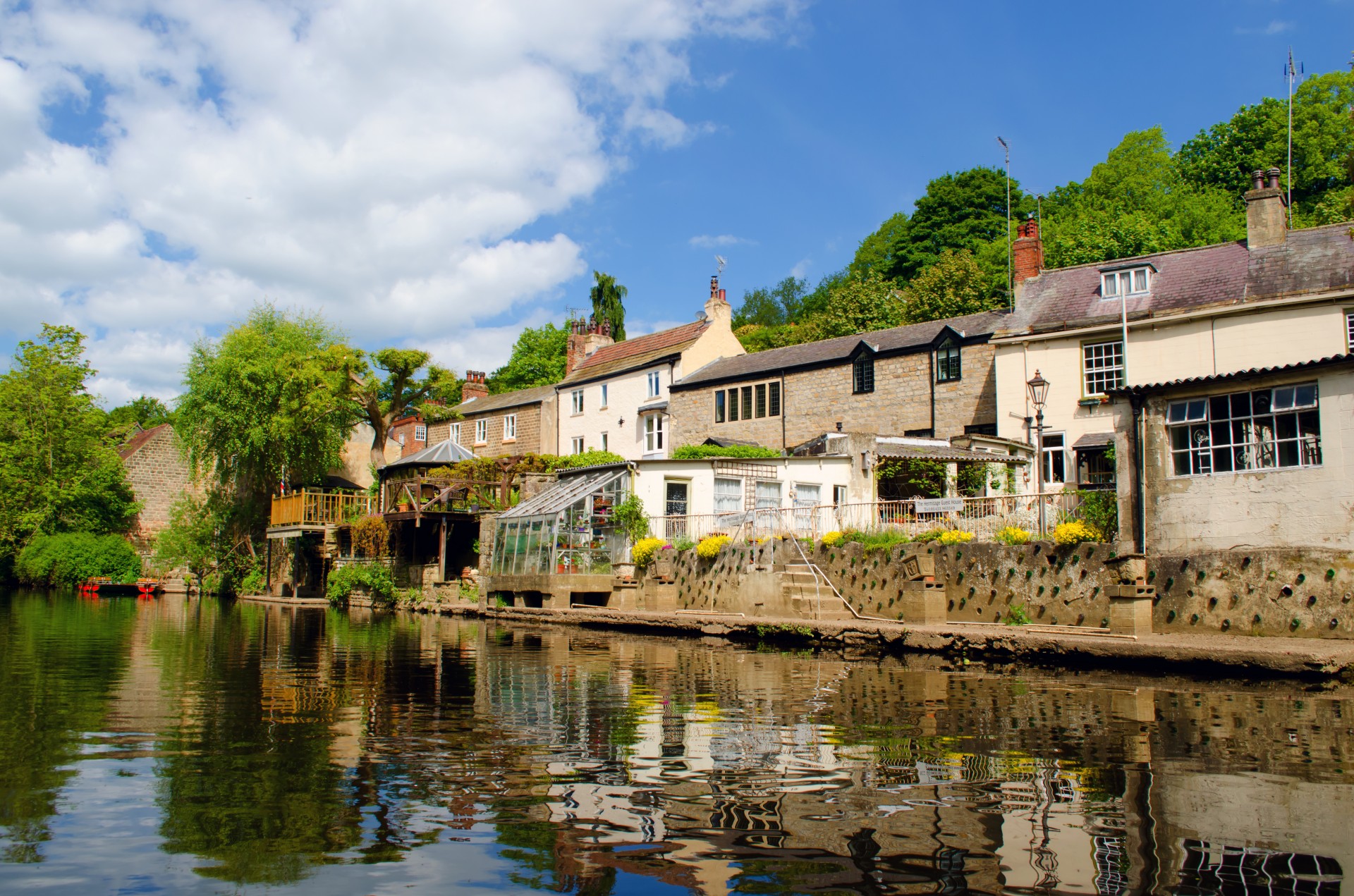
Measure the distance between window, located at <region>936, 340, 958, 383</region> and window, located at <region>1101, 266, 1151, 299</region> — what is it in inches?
201

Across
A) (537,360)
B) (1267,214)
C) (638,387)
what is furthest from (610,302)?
(1267,214)

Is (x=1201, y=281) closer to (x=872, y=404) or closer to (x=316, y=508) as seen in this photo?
(x=872, y=404)

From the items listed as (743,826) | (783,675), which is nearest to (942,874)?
(743,826)

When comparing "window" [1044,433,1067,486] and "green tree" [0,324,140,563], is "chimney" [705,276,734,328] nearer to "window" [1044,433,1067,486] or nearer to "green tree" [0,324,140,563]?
"window" [1044,433,1067,486]

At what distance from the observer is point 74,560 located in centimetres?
4700

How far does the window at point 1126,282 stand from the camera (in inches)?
1225

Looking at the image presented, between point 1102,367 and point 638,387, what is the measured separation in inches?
840

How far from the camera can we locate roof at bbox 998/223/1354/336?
28.0 metres

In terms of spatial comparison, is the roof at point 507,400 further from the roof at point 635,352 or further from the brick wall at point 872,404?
the brick wall at point 872,404

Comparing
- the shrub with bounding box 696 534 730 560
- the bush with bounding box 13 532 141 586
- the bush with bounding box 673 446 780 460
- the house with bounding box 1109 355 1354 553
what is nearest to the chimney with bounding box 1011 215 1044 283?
the bush with bounding box 673 446 780 460

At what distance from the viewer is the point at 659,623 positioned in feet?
82.5

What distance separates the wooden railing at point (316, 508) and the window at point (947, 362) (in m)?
25.1

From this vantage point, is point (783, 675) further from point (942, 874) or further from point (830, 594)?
point (942, 874)

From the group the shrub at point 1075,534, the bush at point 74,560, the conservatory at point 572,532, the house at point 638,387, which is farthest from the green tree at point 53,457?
the shrub at point 1075,534
